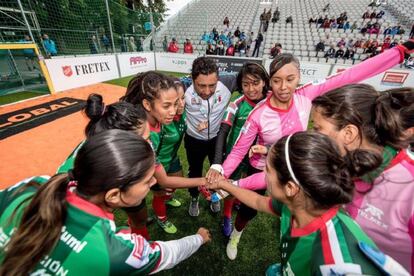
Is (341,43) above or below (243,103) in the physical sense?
above

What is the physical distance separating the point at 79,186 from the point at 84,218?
0.20 meters

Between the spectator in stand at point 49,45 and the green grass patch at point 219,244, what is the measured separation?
870 centimetres

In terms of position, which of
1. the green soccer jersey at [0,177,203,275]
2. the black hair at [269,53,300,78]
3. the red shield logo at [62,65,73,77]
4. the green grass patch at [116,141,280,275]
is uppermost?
the black hair at [269,53,300,78]

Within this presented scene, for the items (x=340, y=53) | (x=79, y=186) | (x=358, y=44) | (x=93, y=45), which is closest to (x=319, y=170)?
(x=79, y=186)

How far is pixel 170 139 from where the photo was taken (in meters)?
2.58

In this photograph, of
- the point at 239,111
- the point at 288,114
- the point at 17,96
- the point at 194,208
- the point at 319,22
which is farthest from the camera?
the point at 319,22

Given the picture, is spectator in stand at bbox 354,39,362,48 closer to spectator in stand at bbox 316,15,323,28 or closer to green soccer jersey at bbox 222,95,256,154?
spectator in stand at bbox 316,15,323,28

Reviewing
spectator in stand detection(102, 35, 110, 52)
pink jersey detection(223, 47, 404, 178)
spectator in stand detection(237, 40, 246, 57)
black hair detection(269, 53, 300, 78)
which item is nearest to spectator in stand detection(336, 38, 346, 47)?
spectator in stand detection(237, 40, 246, 57)

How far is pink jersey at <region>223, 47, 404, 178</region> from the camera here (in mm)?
2203

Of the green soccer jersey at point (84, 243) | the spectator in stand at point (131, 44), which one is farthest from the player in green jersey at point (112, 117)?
the spectator in stand at point (131, 44)

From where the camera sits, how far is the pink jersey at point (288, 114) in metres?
2.20

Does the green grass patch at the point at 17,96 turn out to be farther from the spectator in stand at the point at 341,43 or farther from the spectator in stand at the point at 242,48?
the spectator in stand at the point at 341,43

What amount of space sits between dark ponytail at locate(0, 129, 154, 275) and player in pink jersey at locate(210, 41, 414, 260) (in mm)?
1218

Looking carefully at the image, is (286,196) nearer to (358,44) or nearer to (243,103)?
(243,103)
